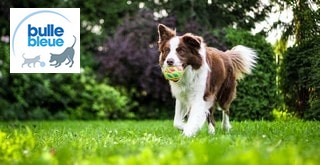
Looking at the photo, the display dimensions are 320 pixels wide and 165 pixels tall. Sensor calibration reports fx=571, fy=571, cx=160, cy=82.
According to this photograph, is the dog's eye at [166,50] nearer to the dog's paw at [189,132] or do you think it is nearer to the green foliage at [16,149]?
the dog's paw at [189,132]

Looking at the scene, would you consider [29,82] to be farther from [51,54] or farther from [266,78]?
[266,78]

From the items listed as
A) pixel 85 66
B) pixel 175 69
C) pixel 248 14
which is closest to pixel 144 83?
pixel 85 66

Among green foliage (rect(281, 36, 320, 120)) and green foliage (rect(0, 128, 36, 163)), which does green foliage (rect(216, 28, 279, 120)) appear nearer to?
green foliage (rect(281, 36, 320, 120))

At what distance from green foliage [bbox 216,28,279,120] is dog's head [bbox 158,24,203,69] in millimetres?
6473

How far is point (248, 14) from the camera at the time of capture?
15727mm

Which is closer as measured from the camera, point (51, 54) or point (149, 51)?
point (51, 54)

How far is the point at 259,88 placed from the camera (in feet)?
44.0

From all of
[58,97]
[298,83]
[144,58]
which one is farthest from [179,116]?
[58,97]

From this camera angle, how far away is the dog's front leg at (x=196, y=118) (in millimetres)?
6727

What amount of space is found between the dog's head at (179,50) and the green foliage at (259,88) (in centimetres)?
647

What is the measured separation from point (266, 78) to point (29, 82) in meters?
6.51

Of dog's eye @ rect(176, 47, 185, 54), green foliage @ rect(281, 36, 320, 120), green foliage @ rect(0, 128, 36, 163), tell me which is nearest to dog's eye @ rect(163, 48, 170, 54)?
dog's eye @ rect(176, 47, 185, 54)

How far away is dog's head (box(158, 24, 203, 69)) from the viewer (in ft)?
22.1

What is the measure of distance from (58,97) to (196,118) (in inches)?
399
